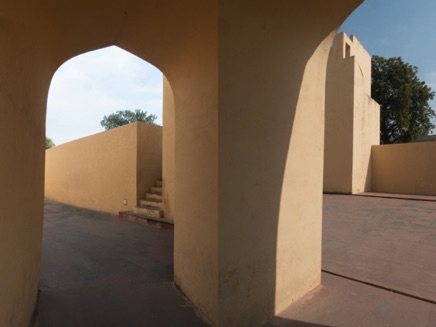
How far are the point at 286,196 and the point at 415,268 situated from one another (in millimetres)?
2219

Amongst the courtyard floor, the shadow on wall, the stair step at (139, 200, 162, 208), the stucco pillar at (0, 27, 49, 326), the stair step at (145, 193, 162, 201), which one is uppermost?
the stucco pillar at (0, 27, 49, 326)

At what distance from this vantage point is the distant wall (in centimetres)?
739

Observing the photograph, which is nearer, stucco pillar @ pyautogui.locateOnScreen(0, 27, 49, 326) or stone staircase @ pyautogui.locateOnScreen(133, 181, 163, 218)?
stucco pillar @ pyautogui.locateOnScreen(0, 27, 49, 326)

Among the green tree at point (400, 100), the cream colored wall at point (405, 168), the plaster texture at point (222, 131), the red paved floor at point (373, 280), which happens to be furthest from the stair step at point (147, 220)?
the green tree at point (400, 100)

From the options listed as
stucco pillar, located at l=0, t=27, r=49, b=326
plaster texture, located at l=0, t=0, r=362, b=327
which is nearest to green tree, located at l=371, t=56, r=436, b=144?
plaster texture, located at l=0, t=0, r=362, b=327

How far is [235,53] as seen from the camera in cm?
217

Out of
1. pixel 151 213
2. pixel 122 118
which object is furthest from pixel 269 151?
pixel 122 118

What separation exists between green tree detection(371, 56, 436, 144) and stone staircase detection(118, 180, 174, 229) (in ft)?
62.0

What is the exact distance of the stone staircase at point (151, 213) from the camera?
587cm

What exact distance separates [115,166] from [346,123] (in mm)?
10185

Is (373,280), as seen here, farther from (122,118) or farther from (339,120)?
(122,118)

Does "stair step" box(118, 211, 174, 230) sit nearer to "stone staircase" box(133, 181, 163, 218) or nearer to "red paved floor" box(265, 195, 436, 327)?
"stone staircase" box(133, 181, 163, 218)

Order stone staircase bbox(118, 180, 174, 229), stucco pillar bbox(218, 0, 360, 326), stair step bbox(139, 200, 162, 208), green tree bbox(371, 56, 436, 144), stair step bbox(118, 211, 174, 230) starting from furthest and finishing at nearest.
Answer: green tree bbox(371, 56, 436, 144)
stair step bbox(139, 200, 162, 208)
stone staircase bbox(118, 180, 174, 229)
stair step bbox(118, 211, 174, 230)
stucco pillar bbox(218, 0, 360, 326)

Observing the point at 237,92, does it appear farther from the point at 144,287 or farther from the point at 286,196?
the point at 144,287
